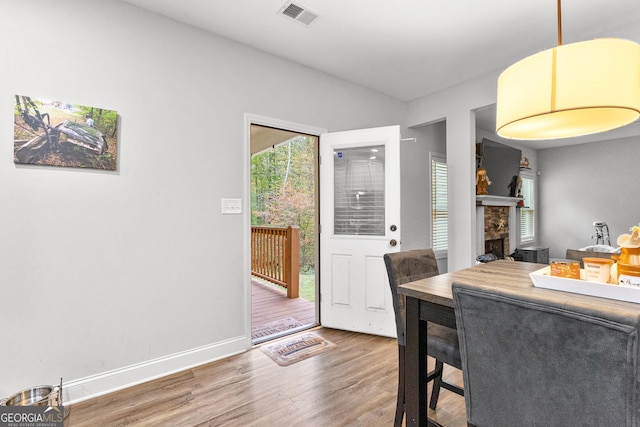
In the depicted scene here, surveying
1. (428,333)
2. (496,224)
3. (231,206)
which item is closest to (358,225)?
(231,206)

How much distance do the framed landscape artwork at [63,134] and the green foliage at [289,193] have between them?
18.1 feet

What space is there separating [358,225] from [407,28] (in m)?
1.86

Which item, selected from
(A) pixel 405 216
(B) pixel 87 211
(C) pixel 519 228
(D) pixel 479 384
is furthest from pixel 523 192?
(B) pixel 87 211

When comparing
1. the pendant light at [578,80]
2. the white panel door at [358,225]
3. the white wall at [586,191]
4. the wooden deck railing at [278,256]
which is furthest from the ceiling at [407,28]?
the white wall at [586,191]

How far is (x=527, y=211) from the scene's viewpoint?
6.89 metres

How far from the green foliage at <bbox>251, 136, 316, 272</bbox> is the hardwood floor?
5.17 m

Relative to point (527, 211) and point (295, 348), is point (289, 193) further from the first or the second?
point (527, 211)

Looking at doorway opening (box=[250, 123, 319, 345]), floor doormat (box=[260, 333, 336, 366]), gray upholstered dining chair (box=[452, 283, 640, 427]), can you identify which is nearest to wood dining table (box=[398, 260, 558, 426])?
gray upholstered dining chair (box=[452, 283, 640, 427])

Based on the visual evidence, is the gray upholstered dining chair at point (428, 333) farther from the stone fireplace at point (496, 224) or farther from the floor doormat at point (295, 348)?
the stone fireplace at point (496, 224)

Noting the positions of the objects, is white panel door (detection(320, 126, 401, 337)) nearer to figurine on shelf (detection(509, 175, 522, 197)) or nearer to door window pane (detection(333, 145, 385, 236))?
door window pane (detection(333, 145, 385, 236))

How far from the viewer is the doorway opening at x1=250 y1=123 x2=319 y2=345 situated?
137 inches

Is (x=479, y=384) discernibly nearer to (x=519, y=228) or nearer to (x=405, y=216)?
(x=405, y=216)

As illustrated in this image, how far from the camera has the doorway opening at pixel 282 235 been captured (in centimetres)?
349

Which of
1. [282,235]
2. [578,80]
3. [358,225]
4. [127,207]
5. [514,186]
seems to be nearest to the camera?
[578,80]
